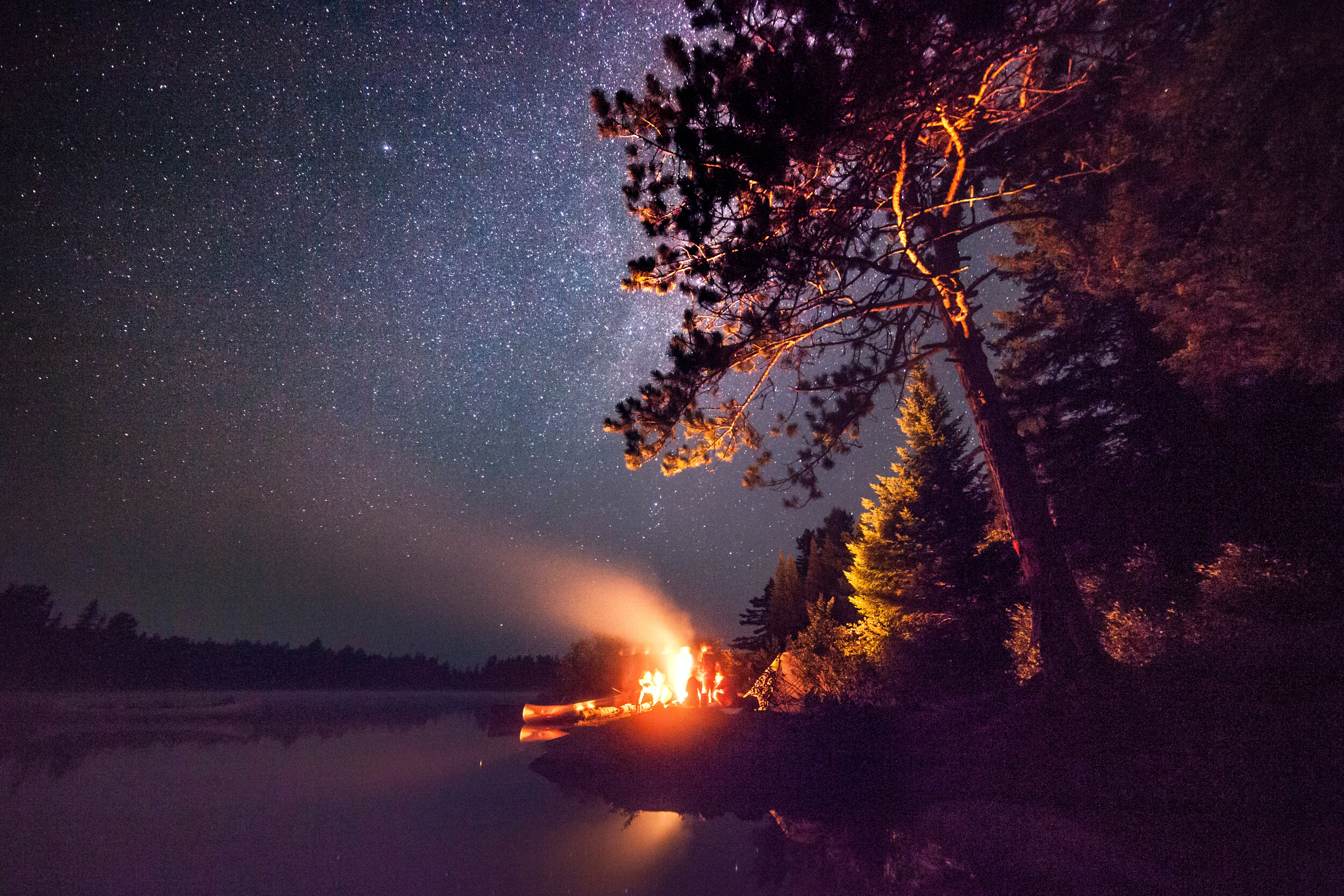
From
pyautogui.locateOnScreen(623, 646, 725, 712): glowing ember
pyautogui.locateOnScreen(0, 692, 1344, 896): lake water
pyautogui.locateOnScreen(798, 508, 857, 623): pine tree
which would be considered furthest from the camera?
pyautogui.locateOnScreen(798, 508, 857, 623): pine tree

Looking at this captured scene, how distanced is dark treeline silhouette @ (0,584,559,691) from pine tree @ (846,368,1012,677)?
4802cm

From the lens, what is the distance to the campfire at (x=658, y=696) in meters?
13.9

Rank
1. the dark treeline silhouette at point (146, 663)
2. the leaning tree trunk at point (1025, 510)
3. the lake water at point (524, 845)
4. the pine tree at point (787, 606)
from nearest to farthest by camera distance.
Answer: the lake water at point (524, 845) → the leaning tree trunk at point (1025, 510) → the pine tree at point (787, 606) → the dark treeline silhouette at point (146, 663)

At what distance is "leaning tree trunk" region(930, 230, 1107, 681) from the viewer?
281 inches

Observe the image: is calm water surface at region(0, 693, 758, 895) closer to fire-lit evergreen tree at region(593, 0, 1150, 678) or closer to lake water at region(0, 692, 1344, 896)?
lake water at region(0, 692, 1344, 896)

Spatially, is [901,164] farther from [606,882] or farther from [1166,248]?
[606,882]

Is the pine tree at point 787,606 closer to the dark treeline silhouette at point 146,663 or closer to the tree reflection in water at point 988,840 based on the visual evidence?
the tree reflection in water at point 988,840

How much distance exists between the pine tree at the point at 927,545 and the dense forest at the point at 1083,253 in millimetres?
1870

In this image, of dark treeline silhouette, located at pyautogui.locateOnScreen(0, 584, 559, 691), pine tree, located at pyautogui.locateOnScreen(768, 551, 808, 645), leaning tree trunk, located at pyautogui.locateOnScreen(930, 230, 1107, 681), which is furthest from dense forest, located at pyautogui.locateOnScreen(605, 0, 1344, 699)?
dark treeline silhouette, located at pyautogui.locateOnScreen(0, 584, 559, 691)

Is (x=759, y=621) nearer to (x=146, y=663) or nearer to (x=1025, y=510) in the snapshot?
(x=1025, y=510)

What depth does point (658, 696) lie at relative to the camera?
14.6 m

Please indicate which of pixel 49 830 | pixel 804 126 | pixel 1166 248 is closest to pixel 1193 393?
pixel 1166 248

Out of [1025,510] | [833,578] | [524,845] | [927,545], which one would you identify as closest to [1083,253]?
[1025,510]

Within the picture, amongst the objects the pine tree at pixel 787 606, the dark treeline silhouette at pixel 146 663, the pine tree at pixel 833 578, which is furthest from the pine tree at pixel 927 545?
the dark treeline silhouette at pixel 146 663
